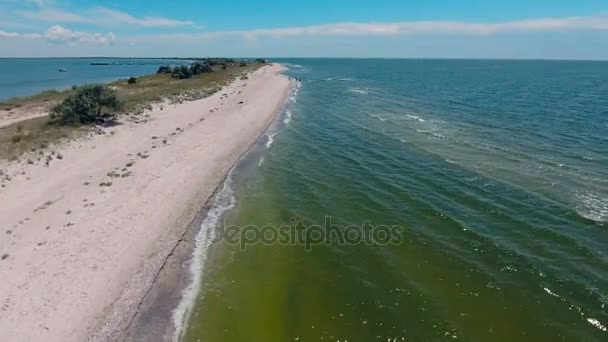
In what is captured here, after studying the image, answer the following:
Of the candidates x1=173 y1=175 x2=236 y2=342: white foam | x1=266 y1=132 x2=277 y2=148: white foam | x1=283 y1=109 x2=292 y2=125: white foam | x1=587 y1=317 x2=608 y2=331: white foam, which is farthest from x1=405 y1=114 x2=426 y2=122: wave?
x1=587 y1=317 x2=608 y2=331: white foam

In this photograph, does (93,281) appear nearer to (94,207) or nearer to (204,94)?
(94,207)

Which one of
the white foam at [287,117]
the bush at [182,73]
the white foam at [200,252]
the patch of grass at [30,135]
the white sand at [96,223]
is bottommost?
the white foam at [200,252]

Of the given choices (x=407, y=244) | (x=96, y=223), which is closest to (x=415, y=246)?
(x=407, y=244)

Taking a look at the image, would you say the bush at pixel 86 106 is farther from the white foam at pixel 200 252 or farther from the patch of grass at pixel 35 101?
the white foam at pixel 200 252

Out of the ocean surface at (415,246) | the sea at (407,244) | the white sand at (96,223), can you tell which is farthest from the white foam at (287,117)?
the white sand at (96,223)

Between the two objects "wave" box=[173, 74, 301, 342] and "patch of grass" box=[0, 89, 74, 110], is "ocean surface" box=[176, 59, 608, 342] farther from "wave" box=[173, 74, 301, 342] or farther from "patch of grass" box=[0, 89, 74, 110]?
"patch of grass" box=[0, 89, 74, 110]

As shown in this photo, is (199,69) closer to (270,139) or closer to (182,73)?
(182,73)
